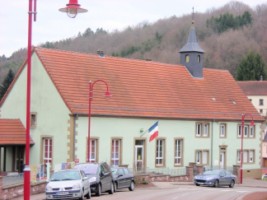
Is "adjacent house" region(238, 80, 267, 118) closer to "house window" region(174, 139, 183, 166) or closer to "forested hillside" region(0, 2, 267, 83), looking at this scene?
"forested hillside" region(0, 2, 267, 83)

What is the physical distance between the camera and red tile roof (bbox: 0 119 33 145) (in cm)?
4353

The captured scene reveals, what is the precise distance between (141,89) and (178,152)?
19.6 feet

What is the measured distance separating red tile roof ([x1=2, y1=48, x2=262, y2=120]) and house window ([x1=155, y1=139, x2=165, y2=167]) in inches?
83.8

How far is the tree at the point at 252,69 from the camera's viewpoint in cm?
13725

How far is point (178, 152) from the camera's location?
172ft

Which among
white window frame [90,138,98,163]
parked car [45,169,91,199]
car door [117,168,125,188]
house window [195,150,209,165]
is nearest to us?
parked car [45,169,91,199]

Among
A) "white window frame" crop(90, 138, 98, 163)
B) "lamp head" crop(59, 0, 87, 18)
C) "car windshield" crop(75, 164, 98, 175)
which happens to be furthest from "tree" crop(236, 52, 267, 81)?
"lamp head" crop(59, 0, 87, 18)

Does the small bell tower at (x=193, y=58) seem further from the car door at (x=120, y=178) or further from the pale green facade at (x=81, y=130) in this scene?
the car door at (x=120, y=178)

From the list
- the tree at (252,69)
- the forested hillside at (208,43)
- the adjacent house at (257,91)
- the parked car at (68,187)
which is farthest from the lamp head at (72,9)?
the forested hillside at (208,43)

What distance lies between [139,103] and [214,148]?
9.71 m

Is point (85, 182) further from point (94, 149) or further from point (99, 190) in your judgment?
point (94, 149)

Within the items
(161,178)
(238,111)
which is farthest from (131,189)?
(238,111)

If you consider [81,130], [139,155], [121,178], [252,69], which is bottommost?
[121,178]

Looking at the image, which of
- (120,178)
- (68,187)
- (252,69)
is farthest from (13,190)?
(252,69)
